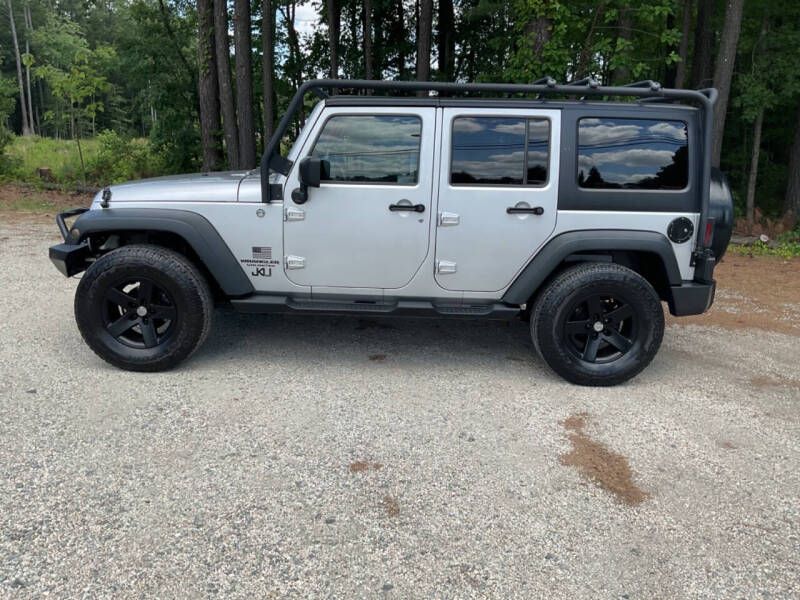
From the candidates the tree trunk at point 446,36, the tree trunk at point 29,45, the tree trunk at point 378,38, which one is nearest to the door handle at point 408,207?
the tree trunk at point 446,36

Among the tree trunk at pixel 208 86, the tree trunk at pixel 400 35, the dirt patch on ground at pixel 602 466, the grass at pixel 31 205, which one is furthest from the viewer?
the tree trunk at pixel 400 35

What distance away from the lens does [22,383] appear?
410cm

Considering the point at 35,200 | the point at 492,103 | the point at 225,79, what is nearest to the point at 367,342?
the point at 492,103

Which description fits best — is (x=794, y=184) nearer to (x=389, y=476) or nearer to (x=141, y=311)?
(x=389, y=476)

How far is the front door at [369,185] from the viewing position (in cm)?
422

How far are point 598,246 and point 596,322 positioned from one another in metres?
0.54

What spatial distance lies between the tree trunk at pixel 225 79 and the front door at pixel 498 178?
375 inches

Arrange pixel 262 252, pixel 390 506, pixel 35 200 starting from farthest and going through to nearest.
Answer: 1. pixel 35 200
2. pixel 262 252
3. pixel 390 506

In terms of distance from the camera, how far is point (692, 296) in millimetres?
4258

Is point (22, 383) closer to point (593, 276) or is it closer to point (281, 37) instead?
point (593, 276)

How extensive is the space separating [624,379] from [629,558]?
6.45ft

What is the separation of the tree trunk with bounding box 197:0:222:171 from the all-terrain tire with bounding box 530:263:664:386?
36.7ft

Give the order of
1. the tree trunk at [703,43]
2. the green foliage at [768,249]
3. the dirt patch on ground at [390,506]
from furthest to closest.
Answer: the tree trunk at [703,43] < the green foliage at [768,249] < the dirt patch on ground at [390,506]

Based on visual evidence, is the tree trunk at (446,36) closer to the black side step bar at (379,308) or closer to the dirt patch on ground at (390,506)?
the black side step bar at (379,308)
